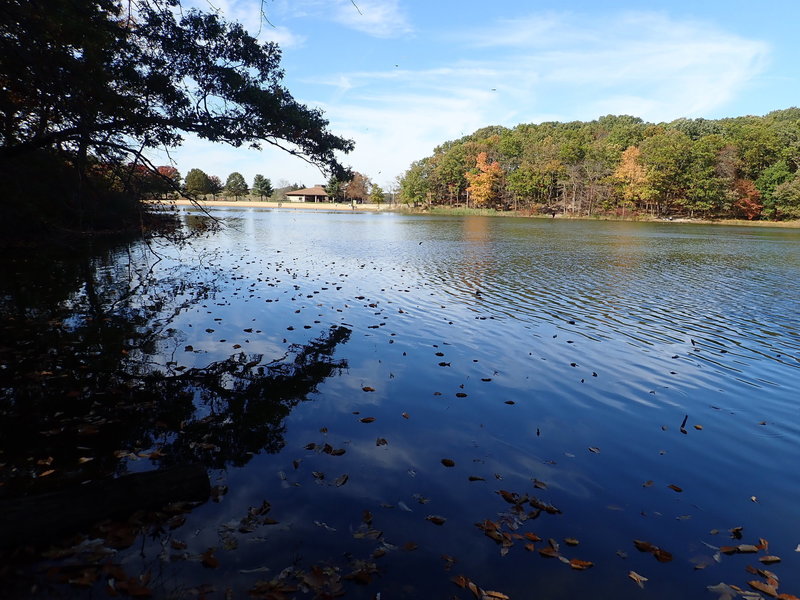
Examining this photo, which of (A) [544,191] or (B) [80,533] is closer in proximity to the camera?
(B) [80,533]

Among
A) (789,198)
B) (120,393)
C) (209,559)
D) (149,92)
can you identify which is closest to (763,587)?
(209,559)

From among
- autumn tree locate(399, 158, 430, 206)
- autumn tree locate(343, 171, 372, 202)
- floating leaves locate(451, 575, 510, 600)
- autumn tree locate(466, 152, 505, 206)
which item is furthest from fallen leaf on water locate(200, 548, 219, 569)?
autumn tree locate(343, 171, 372, 202)

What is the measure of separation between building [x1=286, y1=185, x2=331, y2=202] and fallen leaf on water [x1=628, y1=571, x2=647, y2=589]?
12667 cm

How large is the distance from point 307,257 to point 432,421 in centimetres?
1853

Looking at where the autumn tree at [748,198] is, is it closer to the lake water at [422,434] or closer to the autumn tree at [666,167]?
the autumn tree at [666,167]

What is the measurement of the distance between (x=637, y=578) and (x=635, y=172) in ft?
272

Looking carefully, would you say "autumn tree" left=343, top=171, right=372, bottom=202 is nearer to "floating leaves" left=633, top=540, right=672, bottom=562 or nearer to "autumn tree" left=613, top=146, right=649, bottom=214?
"autumn tree" left=613, top=146, right=649, bottom=214

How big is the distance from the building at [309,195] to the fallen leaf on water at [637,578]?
12667 centimetres

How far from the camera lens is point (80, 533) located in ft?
11.5

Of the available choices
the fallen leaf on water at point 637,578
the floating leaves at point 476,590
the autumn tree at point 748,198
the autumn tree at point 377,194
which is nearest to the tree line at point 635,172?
the autumn tree at point 748,198

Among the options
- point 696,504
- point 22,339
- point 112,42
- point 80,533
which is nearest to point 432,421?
point 696,504

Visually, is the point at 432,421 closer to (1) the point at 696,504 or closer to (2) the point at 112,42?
(1) the point at 696,504

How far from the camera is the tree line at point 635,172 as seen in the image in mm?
67500

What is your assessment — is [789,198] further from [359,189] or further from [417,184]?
[359,189]
